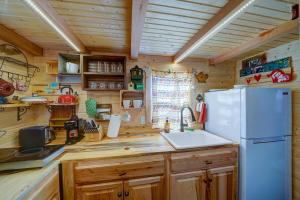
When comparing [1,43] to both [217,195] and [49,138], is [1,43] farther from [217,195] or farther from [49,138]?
[217,195]

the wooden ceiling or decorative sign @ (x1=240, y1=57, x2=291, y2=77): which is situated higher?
the wooden ceiling

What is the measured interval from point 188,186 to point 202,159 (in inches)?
12.1

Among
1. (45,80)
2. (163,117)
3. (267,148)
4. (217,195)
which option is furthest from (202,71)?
(45,80)

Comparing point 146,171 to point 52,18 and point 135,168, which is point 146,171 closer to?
point 135,168

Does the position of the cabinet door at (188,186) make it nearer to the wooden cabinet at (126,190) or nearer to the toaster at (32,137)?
the wooden cabinet at (126,190)

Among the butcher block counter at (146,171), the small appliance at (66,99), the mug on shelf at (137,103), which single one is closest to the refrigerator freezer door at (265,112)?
the butcher block counter at (146,171)

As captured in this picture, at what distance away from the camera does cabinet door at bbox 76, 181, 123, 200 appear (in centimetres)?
127

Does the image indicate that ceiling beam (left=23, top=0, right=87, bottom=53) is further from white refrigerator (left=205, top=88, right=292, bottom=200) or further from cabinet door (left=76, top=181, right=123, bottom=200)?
white refrigerator (left=205, top=88, right=292, bottom=200)

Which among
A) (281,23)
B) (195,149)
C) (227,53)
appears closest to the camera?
(281,23)

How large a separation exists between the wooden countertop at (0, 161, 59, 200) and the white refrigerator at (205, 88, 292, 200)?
5.98ft

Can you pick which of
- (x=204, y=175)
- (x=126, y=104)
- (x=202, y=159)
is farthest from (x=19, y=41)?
(x=204, y=175)

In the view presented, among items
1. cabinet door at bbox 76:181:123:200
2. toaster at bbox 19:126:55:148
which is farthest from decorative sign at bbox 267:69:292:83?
toaster at bbox 19:126:55:148

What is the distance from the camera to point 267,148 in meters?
1.55

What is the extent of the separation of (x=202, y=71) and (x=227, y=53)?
445 mm
